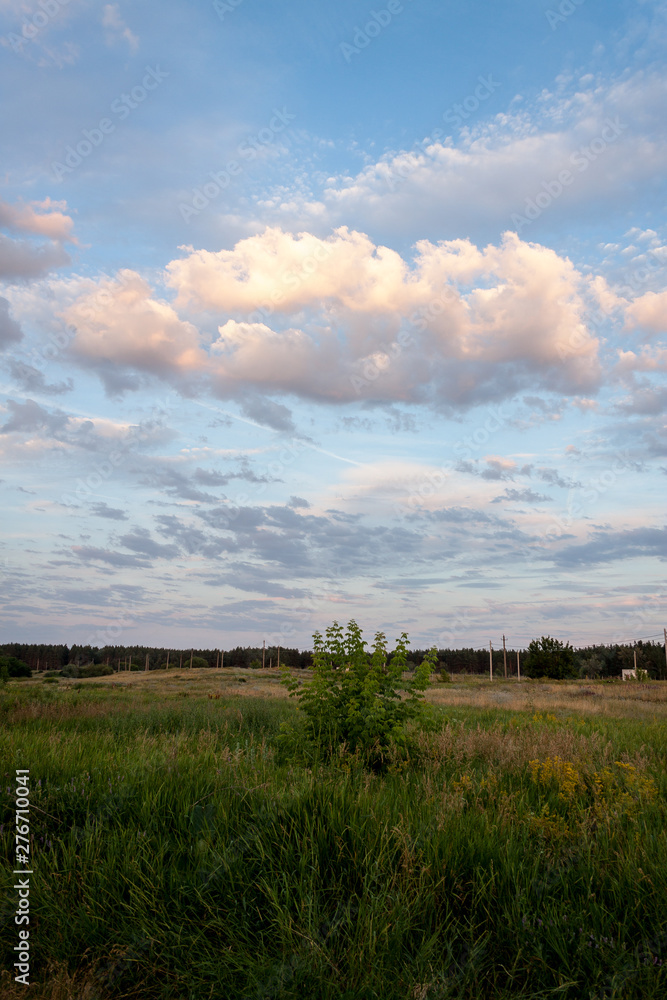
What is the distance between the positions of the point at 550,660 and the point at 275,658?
63282 mm

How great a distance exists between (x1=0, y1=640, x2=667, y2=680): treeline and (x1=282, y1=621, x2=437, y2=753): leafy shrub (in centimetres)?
8112

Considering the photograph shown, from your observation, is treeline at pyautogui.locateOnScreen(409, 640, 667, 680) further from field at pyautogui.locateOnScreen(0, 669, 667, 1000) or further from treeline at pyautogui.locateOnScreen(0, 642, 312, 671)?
field at pyautogui.locateOnScreen(0, 669, 667, 1000)

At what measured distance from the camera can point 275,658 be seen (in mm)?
116562

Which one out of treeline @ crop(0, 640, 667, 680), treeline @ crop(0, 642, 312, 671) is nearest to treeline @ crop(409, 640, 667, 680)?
treeline @ crop(0, 640, 667, 680)

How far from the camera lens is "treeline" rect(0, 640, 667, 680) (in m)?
105

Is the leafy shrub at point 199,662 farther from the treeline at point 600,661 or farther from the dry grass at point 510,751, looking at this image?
the dry grass at point 510,751

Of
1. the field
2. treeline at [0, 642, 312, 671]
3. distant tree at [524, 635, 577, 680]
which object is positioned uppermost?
the field

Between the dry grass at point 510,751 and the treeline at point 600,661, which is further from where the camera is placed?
the treeline at point 600,661

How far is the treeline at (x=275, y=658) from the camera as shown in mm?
104812

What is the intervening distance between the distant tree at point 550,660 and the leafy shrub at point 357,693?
207 feet

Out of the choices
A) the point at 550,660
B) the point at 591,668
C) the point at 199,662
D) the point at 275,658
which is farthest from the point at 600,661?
the point at 199,662

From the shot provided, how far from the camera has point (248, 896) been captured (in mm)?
3527

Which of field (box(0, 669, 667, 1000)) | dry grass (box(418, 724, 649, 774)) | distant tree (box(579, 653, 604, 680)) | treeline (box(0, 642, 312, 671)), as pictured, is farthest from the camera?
treeline (box(0, 642, 312, 671))

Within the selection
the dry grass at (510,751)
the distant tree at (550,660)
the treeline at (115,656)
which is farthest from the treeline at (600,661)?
the dry grass at (510,751)
